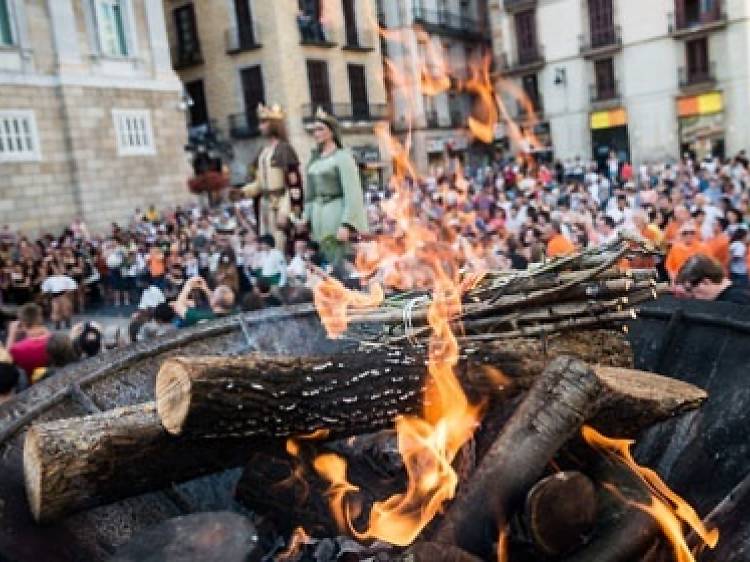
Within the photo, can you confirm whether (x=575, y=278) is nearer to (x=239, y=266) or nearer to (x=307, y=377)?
(x=307, y=377)

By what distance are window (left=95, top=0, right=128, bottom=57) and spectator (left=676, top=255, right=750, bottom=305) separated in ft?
66.9

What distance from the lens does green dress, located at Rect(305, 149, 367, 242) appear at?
22.8ft

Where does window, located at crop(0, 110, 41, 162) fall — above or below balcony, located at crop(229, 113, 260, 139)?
below

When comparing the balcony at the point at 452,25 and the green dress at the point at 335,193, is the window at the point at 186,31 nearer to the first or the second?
the balcony at the point at 452,25

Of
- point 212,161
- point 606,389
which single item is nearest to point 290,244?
point 606,389

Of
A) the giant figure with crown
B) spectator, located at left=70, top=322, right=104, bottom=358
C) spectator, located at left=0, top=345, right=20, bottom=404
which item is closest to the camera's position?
spectator, located at left=0, top=345, right=20, bottom=404

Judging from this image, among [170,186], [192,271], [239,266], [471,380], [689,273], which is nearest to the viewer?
[471,380]

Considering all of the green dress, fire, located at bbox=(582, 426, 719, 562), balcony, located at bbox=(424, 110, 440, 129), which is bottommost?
fire, located at bbox=(582, 426, 719, 562)

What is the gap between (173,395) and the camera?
2.78m

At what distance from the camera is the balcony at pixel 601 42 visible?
35.4 metres

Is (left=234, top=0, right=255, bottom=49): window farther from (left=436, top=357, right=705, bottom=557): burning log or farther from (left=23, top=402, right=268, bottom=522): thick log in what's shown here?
(left=436, top=357, right=705, bottom=557): burning log

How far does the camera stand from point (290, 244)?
368 inches

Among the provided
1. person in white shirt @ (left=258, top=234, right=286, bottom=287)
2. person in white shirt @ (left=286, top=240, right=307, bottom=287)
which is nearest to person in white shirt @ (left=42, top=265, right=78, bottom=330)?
person in white shirt @ (left=258, top=234, right=286, bottom=287)

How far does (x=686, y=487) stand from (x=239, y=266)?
9602 mm
